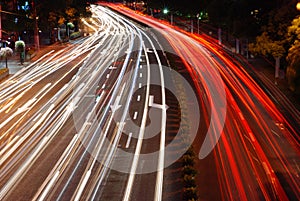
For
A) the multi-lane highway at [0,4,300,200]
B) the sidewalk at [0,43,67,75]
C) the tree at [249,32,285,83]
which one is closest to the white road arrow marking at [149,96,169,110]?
the multi-lane highway at [0,4,300,200]

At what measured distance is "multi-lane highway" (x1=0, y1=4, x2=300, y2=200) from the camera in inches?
776

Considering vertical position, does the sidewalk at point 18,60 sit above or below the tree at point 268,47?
below

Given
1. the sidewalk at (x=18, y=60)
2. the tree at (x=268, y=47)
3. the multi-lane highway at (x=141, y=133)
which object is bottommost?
the sidewalk at (x=18, y=60)

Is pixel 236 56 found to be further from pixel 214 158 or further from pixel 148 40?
pixel 214 158

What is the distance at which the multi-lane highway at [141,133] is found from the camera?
64.7 ft

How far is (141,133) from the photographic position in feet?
88.5

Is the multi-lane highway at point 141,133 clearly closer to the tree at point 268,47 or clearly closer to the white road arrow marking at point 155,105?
the white road arrow marking at point 155,105

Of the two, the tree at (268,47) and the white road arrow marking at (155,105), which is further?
the tree at (268,47)

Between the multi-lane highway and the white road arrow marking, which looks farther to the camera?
the white road arrow marking

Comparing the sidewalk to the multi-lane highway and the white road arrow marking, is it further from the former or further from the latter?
the white road arrow marking

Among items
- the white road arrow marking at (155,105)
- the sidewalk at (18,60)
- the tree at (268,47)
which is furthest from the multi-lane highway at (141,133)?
the sidewalk at (18,60)

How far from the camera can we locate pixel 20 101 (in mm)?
34812

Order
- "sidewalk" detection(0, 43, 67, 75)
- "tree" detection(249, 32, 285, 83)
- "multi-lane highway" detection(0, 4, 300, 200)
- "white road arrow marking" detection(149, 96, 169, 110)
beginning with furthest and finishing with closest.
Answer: "sidewalk" detection(0, 43, 67, 75) < "tree" detection(249, 32, 285, 83) < "white road arrow marking" detection(149, 96, 169, 110) < "multi-lane highway" detection(0, 4, 300, 200)

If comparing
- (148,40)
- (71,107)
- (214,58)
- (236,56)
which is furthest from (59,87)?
(148,40)
